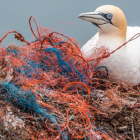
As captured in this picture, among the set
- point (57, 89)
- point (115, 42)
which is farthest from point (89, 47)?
point (57, 89)

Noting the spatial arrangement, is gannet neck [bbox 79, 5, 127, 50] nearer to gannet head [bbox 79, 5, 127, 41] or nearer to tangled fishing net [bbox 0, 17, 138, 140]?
gannet head [bbox 79, 5, 127, 41]

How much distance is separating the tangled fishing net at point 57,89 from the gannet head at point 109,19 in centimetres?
22

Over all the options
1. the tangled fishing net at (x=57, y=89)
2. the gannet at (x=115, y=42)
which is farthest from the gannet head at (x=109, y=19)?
the tangled fishing net at (x=57, y=89)

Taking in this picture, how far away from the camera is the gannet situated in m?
3.01

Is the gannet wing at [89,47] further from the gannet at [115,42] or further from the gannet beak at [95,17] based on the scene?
the gannet beak at [95,17]

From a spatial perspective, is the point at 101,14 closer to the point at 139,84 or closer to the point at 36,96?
the point at 139,84

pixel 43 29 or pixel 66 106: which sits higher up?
pixel 43 29

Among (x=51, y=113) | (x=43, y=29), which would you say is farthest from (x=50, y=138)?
(x=43, y=29)

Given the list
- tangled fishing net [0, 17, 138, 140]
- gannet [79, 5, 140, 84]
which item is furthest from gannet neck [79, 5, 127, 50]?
tangled fishing net [0, 17, 138, 140]

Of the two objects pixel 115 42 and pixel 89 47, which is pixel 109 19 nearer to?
pixel 115 42

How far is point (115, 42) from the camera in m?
3.05

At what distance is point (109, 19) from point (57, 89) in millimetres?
948

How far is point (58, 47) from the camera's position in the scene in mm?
2857

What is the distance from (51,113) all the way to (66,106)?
18 centimetres
